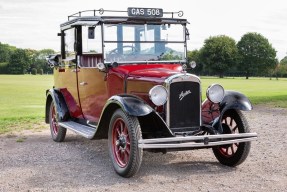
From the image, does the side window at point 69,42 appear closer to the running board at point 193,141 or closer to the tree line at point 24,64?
the running board at point 193,141

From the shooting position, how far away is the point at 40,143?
31.0 ft

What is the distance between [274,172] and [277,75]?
82633 mm

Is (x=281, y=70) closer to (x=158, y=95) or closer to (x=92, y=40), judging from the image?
(x=92, y=40)

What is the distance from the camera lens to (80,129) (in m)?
8.11

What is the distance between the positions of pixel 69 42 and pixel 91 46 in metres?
1.15

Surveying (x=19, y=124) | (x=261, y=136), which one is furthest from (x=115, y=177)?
Answer: (x=19, y=124)

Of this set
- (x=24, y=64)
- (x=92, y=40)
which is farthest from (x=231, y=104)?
(x=24, y=64)

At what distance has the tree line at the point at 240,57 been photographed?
8012cm

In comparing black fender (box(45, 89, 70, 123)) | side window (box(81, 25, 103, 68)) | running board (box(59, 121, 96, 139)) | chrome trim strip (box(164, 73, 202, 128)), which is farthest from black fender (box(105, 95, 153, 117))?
black fender (box(45, 89, 70, 123))

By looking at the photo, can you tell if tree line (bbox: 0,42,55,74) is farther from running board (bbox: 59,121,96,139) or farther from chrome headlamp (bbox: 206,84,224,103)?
chrome headlamp (bbox: 206,84,224,103)

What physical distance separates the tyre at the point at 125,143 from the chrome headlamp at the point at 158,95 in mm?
425

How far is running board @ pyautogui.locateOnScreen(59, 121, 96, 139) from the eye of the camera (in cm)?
754

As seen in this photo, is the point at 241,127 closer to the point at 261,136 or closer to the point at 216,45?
the point at 261,136

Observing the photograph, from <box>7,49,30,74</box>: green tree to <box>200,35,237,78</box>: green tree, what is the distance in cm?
3564
